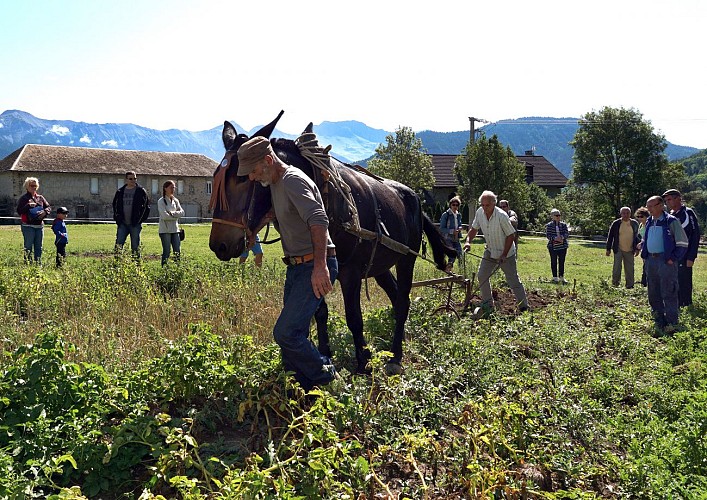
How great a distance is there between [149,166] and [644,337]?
Result: 158 feet

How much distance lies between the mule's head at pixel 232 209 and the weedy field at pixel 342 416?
850 mm

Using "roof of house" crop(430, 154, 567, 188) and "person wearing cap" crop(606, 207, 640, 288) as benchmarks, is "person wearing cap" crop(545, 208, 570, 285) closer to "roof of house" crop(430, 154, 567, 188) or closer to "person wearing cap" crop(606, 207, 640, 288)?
"person wearing cap" crop(606, 207, 640, 288)

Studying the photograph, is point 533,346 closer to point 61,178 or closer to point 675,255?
point 675,255

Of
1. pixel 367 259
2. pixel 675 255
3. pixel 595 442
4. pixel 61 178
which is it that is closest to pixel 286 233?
pixel 367 259

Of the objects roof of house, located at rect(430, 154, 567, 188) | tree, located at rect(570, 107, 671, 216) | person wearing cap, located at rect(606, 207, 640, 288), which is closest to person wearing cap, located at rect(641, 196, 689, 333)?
person wearing cap, located at rect(606, 207, 640, 288)

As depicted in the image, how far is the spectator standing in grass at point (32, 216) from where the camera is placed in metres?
11.1

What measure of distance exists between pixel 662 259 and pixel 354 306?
5562 mm

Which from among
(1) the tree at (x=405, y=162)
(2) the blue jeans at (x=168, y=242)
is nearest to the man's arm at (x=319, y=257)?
(2) the blue jeans at (x=168, y=242)

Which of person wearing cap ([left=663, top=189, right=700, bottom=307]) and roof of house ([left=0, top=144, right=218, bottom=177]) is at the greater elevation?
roof of house ([left=0, top=144, right=218, bottom=177])

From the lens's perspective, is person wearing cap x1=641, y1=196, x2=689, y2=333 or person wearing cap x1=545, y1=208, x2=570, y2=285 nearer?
person wearing cap x1=641, y1=196, x2=689, y2=333

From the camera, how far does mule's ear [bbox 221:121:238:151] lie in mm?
4832

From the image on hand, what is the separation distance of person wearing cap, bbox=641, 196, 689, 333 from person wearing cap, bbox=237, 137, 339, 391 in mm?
6117

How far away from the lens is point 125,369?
5.07 metres

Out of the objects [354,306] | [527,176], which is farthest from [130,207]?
[527,176]
